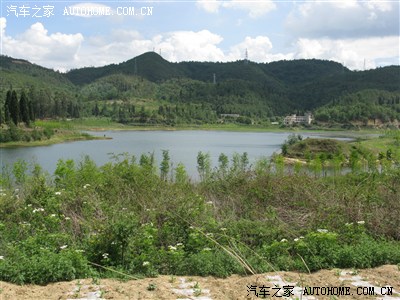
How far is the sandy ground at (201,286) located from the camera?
488 cm

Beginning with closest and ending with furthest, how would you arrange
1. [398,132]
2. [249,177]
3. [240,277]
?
[240,277] → [249,177] → [398,132]

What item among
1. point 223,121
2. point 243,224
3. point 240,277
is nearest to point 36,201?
point 243,224

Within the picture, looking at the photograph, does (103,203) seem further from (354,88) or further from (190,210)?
(354,88)

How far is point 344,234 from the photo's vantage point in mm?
7207

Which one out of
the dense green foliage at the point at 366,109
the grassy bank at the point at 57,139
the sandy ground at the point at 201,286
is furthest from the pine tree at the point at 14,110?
the dense green foliage at the point at 366,109

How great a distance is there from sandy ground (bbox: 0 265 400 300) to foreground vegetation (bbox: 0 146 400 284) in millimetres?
222

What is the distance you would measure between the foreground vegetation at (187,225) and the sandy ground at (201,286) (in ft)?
0.73

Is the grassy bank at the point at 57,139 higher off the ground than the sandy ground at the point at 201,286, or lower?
lower

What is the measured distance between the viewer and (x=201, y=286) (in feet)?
17.4

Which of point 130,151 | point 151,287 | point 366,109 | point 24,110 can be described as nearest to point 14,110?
point 24,110

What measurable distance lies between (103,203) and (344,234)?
171 inches

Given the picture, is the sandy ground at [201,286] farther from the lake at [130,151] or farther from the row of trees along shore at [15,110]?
the row of trees along shore at [15,110]

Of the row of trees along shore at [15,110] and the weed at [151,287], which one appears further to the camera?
the row of trees along shore at [15,110]

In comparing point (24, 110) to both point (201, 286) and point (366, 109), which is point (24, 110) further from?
point (366, 109)
